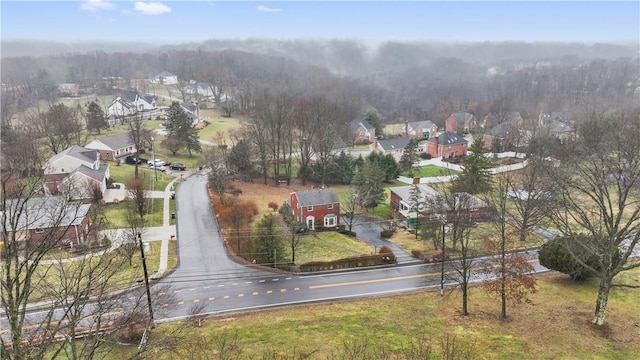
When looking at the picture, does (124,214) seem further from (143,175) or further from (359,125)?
(359,125)

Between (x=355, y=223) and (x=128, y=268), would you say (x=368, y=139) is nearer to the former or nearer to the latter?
(x=355, y=223)

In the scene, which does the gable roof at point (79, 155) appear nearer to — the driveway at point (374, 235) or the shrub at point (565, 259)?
the driveway at point (374, 235)

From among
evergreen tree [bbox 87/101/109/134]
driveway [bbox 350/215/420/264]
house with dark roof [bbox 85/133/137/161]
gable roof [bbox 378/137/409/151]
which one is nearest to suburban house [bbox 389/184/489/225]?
driveway [bbox 350/215/420/264]

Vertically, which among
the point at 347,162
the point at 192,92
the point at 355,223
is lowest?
the point at 355,223

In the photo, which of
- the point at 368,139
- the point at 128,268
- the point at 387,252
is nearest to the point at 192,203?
the point at 128,268

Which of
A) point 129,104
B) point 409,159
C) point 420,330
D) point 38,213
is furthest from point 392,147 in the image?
point 38,213

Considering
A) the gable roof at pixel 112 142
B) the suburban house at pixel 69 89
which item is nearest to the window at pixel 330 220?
the gable roof at pixel 112 142
